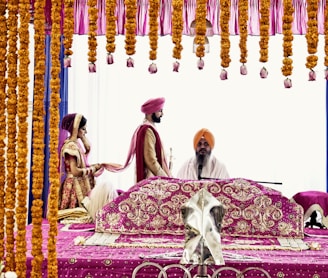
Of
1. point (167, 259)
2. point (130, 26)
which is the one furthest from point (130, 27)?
point (167, 259)

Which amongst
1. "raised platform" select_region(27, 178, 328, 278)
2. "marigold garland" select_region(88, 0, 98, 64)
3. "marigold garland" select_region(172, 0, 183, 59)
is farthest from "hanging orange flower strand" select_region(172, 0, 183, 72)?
"raised platform" select_region(27, 178, 328, 278)

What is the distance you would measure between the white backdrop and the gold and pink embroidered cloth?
3.69 metres

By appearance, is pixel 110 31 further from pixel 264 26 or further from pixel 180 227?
pixel 180 227

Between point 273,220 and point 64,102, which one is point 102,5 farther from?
point 273,220

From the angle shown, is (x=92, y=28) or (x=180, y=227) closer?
(x=92, y=28)

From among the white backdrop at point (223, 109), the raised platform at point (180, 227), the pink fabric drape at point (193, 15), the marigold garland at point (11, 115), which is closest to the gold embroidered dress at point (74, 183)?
the raised platform at point (180, 227)

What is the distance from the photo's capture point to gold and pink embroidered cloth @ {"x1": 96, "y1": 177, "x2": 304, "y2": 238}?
534 centimetres

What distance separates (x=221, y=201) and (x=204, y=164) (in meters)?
2.15

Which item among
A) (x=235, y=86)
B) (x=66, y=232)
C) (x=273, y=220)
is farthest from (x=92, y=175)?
(x=235, y=86)

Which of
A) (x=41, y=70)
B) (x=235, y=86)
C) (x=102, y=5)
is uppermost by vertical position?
(x=102, y=5)

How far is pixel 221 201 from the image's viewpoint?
17.9 feet

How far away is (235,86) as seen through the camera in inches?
368

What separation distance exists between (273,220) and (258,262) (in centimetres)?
131

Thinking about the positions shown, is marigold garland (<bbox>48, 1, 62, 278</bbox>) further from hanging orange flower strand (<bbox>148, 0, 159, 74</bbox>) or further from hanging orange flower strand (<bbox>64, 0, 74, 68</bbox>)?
hanging orange flower strand (<bbox>148, 0, 159, 74</bbox>)
